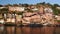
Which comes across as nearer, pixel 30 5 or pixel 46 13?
pixel 46 13

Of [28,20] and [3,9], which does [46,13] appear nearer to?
[28,20]

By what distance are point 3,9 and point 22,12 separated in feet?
11.0

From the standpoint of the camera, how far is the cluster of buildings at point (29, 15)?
35866 millimetres

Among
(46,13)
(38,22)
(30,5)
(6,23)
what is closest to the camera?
(6,23)

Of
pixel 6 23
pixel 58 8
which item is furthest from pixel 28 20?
pixel 58 8

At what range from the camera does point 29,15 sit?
36938 millimetres

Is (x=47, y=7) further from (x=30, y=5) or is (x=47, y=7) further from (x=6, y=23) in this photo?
(x=6, y=23)

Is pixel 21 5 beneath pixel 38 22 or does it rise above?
above

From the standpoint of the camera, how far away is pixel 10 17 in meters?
36.5

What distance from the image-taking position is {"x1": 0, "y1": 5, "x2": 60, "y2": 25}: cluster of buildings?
118ft

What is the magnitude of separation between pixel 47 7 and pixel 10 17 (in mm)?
7232

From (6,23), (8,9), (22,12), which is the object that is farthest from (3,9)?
(6,23)

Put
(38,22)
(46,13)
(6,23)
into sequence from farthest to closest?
(46,13) < (38,22) < (6,23)

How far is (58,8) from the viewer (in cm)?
4050
